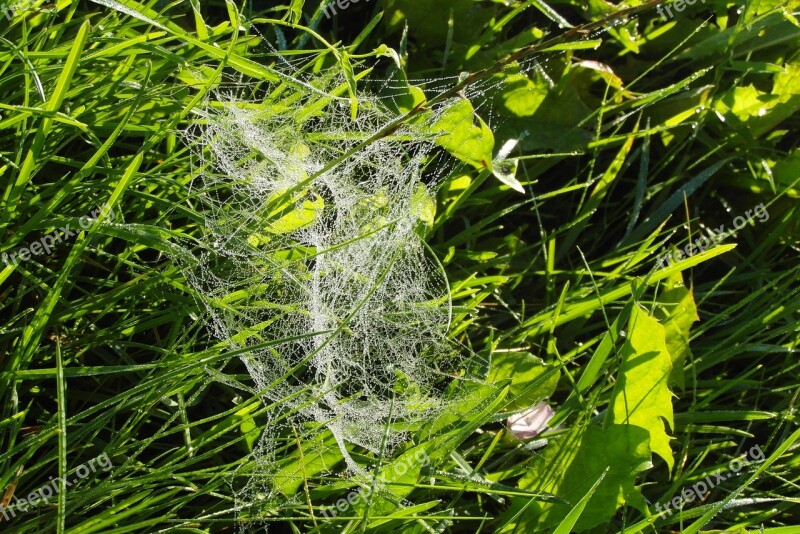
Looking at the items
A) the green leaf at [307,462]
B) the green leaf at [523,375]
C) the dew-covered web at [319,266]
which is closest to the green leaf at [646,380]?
the green leaf at [523,375]

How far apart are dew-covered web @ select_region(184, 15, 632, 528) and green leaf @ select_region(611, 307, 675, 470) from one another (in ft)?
1.32

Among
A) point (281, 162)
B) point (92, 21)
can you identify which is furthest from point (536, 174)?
point (92, 21)

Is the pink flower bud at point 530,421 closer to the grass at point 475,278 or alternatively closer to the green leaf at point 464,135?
the grass at point 475,278

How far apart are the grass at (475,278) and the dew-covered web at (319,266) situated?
45 mm

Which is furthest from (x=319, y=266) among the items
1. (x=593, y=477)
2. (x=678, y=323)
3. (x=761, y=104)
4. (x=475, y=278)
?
(x=761, y=104)

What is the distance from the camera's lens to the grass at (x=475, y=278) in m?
1.64

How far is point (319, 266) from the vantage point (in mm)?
1892

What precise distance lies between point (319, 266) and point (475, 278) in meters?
0.44

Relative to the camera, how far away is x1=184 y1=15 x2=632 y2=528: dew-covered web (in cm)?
175

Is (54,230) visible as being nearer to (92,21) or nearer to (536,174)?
(92,21)

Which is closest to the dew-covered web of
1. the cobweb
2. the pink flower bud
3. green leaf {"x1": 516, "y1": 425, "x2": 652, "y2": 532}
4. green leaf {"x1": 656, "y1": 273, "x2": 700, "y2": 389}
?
the cobweb

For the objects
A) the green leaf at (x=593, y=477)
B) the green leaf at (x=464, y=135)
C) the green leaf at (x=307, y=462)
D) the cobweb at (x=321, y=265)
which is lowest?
the green leaf at (x=593, y=477)

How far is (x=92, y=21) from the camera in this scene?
6.43 feet

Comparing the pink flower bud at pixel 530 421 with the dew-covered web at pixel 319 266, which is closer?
the dew-covered web at pixel 319 266
